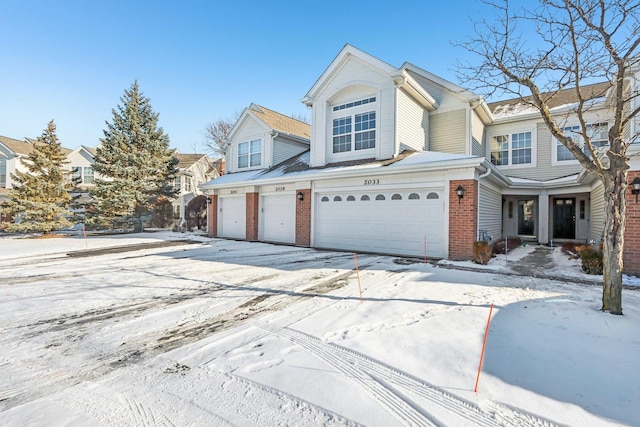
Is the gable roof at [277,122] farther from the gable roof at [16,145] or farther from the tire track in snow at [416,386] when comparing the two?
the gable roof at [16,145]

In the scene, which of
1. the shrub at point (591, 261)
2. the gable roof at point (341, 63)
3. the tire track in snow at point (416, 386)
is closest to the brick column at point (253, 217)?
the gable roof at point (341, 63)

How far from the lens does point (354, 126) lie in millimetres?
12812

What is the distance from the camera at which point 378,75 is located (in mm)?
12109

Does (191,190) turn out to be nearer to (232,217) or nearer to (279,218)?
(232,217)

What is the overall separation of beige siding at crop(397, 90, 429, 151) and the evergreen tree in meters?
16.9

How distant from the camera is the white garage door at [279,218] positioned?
13758mm

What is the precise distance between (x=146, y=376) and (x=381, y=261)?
7511 mm

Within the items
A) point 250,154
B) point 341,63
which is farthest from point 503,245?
point 250,154

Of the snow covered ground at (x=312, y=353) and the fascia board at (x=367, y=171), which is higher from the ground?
the fascia board at (x=367, y=171)

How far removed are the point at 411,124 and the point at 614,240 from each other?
9.15 metres

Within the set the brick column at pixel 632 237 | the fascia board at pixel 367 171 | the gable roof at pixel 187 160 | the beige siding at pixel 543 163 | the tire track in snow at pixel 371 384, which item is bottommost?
the tire track in snow at pixel 371 384

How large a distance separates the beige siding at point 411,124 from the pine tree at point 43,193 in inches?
755

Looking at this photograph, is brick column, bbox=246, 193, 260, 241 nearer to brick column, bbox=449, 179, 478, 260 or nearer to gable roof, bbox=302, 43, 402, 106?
gable roof, bbox=302, 43, 402, 106

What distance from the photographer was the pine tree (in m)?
16.7
